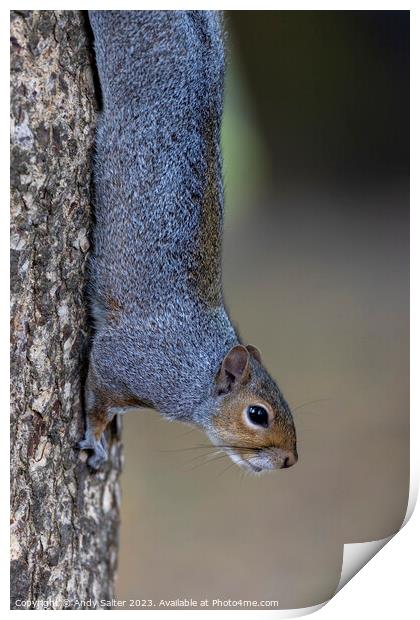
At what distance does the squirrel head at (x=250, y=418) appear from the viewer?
1829 mm

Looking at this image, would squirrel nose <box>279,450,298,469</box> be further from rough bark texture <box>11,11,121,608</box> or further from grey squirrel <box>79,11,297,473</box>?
rough bark texture <box>11,11,121,608</box>

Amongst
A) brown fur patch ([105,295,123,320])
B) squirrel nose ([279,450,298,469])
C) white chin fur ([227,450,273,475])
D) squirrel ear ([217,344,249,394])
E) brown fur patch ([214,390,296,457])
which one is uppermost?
brown fur patch ([105,295,123,320])

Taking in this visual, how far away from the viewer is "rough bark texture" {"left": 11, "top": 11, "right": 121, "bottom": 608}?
151cm

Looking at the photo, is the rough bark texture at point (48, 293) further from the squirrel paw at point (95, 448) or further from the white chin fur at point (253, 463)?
the white chin fur at point (253, 463)

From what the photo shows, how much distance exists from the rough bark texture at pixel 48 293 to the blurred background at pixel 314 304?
305 millimetres

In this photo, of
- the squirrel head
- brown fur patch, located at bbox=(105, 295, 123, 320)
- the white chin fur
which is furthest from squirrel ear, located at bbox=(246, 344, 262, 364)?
brown fur patch, located at bbox=(105, 295, 123, 320)

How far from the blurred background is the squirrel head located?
0.12 metres

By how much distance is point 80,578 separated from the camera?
180 cm

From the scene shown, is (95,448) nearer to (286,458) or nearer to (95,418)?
(95,418)

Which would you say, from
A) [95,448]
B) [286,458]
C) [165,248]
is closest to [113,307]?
[165,248]

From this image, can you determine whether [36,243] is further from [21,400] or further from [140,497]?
[140,497]

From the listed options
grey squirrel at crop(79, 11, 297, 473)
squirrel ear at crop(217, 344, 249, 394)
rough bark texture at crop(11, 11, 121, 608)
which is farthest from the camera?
squirrel ear at crop(217, 344, 249, 394)
